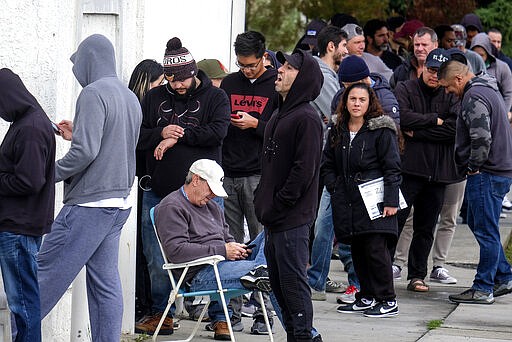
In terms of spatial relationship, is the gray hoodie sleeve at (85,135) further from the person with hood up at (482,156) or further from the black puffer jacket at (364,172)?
the person with hood up at (482,156)

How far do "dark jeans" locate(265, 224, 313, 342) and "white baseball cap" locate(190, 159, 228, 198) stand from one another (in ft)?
1.54

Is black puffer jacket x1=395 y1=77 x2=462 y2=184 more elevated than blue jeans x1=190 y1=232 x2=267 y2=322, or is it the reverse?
black puffer jacket x1=395 y1=77 x2=462 y2=184

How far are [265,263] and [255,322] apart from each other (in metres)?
0.89

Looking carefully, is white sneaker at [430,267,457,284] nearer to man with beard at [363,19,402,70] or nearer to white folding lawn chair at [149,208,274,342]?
man with beard at [363,19,402,70]

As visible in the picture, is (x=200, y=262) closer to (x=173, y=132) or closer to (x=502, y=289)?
(x=173, y=132)

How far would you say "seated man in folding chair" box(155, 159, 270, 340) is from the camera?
7.36 meters

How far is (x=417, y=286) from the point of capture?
1002cm

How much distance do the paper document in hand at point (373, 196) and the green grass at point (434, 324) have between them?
0.91m

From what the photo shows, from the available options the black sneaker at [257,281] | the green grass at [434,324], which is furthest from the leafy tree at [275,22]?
the black sneaker at [257,281]

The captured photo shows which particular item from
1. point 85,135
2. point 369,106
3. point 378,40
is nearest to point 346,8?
point 378,40

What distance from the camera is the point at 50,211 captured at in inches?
242

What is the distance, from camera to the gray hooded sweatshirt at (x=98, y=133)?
6406 millimetres

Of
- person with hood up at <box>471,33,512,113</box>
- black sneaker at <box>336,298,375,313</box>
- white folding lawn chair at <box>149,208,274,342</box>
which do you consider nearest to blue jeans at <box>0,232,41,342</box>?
white folding lawn chair at <box>149,208,274,342</box>

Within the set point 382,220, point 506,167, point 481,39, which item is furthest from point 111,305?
point 481,39
